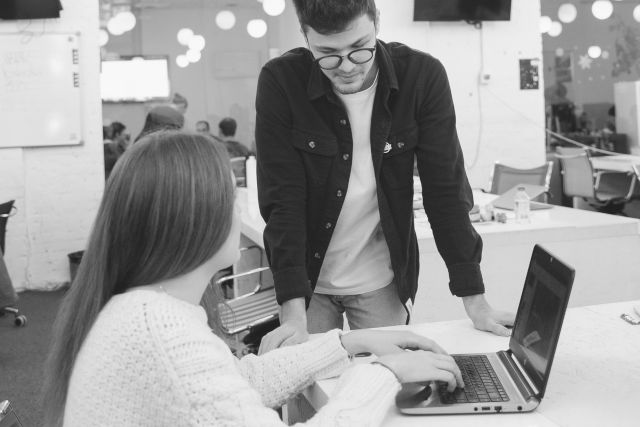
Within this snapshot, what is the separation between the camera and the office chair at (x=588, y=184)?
21.2ft

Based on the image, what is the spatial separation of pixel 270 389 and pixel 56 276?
4.97 m

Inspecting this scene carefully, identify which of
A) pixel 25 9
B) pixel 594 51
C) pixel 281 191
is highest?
pixel 594 51

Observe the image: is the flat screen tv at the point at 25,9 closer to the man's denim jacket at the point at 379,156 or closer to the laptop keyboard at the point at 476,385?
the man's denim jacket at the point at 379,156

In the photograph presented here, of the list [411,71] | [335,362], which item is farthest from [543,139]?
[335,362]

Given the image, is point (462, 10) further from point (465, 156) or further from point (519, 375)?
point (519, 375)

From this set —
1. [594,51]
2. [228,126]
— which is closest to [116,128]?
[228,126]

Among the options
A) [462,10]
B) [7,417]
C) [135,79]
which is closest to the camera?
[7,417]

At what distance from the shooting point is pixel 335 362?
1.36 metres

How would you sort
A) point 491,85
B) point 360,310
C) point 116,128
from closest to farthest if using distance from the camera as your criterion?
point 360,310 → point 491,85 → point 116,128

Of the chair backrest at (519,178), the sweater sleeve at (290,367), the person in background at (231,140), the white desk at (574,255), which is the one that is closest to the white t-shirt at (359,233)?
the sweater sleeve at (290,367)

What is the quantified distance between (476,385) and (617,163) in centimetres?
628

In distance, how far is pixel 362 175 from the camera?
5.74ft

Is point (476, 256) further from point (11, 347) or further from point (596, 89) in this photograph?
point (596, 89)

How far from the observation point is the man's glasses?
62.3 inches
